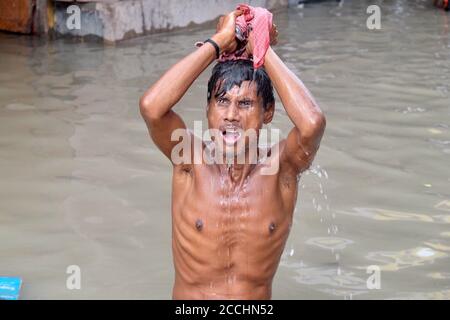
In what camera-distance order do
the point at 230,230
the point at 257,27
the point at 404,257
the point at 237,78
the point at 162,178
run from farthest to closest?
the point at 162,178 < the point at 404,257 < the point at 230,230 < the point at 237,78 < the point at 257,27

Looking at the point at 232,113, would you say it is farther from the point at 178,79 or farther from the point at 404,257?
the point at 404,257

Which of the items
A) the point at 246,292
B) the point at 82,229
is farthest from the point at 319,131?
the point at 82,229

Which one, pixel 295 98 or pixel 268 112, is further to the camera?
pixel 268 112

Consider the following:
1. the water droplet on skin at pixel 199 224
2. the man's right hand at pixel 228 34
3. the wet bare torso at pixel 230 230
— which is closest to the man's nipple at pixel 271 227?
the wet bare torso at pixel 230 230

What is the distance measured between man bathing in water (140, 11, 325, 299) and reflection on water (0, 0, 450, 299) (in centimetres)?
91

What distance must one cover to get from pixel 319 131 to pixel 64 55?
19.1 ft

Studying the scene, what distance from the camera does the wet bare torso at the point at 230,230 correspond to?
8.84 ft

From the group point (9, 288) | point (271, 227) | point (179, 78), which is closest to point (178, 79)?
point (179, 78)

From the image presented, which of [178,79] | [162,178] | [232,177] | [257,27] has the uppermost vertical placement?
[162,178]

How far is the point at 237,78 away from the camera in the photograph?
8.49 ft

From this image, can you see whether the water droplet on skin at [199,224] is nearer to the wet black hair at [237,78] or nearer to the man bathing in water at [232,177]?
the man bathing in water at [232,177]

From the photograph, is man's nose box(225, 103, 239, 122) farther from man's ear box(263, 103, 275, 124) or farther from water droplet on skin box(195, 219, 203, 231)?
water droplet on skin box(195, 219, 203, 231)

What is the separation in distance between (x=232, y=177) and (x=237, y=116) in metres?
0.25
